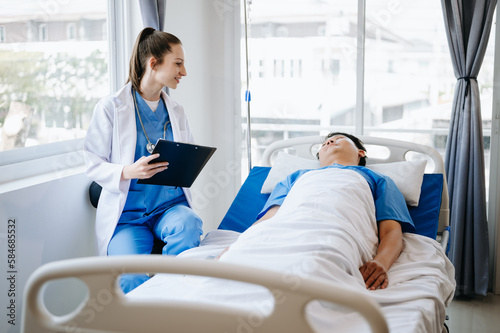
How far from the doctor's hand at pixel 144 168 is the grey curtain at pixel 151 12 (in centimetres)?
106

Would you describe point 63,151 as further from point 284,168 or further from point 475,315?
point 475,315

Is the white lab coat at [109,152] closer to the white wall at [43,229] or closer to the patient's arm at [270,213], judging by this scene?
the white wall at [43,229]

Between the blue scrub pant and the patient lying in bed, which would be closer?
the patient lying in bed

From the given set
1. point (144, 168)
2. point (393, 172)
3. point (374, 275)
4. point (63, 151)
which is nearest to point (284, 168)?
point (393, 172)

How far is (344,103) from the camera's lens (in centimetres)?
345

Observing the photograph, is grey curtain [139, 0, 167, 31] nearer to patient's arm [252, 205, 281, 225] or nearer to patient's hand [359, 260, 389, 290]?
patient's arm [252, 205, 281, 225]

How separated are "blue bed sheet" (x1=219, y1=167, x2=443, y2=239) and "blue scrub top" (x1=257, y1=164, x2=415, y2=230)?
16cm

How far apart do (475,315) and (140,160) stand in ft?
6.72

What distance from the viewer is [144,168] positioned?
2035mm

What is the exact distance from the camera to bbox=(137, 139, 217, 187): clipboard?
2029 millimetres

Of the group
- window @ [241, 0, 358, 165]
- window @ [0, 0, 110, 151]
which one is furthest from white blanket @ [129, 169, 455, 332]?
window @ [241, 0, 358, 165]

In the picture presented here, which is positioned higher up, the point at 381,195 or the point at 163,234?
the point at 381,195

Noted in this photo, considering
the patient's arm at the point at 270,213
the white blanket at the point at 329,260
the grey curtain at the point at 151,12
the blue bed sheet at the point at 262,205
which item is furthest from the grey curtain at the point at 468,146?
the grey curtain at the point at 151,12

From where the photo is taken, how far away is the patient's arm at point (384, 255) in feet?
5.63
